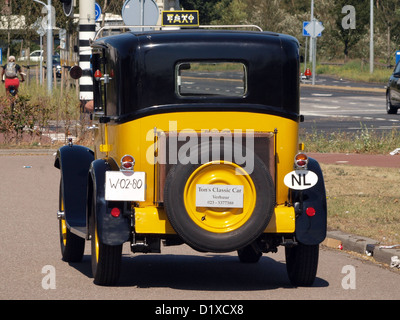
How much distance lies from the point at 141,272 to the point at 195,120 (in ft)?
5.36

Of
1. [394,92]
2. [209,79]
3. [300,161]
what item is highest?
[209,79]

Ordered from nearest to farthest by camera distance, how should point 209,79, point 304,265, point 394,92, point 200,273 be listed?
point 304,265
point 209,79
point 200,273
point 394,92

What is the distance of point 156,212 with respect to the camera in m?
7.85

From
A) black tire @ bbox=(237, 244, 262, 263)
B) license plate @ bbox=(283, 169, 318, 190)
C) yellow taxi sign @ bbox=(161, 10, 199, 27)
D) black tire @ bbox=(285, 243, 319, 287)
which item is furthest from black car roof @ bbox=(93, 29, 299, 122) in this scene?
yellow taxi sign @ bbox=(161, 10, 199, 27)

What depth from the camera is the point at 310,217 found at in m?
8.01

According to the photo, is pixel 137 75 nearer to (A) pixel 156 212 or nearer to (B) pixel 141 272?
(A) pixel 156 212

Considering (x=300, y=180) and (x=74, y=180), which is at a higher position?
(x=300, y=180)

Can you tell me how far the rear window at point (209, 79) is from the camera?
27.1 ft

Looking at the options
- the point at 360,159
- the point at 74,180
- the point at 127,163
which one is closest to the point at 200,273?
the point at 74,180

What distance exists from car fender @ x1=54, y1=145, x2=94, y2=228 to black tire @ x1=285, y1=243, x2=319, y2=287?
6.63 ft

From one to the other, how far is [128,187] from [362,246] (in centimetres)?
321

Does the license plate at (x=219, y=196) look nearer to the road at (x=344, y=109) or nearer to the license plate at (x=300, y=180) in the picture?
the license plate at (x=300, y=180)

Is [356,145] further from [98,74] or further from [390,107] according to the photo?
[390,107]

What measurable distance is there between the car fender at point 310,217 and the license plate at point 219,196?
22.3 inches
